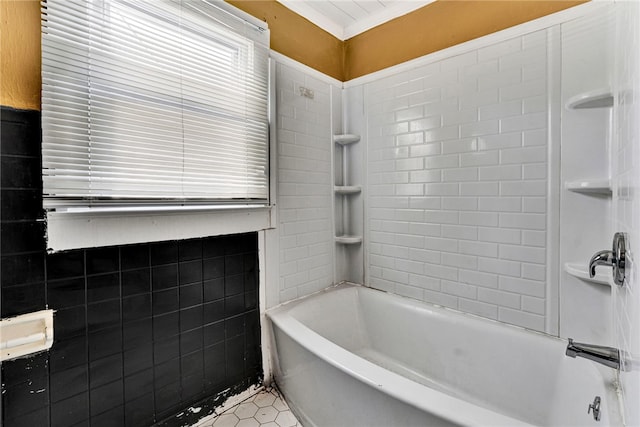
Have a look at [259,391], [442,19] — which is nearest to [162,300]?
[259,391]

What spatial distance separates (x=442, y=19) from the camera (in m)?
1.81

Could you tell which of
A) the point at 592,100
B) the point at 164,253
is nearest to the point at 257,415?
the point at 164,253

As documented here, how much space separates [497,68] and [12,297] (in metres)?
2.42

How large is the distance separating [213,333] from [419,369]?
1.27m

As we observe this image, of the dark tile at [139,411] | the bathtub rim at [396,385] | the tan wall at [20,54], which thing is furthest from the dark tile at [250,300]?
the tan wall at [20,54]

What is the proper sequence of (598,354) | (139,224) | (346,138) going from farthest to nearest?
1. (346,138)
2. (139,224)
3. (598,354)

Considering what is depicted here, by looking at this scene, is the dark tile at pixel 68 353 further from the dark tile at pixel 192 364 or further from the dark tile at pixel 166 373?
the dark tile at pixel 192 364

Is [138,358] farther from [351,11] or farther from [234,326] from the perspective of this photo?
[351,11]

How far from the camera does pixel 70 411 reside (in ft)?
3.74

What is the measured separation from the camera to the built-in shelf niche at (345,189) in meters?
2.23

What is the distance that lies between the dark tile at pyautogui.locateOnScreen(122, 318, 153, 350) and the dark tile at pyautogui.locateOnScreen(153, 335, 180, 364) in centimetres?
6

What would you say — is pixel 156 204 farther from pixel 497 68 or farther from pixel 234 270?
pixel 497 68

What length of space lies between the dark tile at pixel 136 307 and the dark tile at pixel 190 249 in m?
0.23

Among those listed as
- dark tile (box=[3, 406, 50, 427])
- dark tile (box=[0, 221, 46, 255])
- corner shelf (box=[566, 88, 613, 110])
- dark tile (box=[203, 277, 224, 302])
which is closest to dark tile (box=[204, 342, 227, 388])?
dark tile (box=[203, 277, 224, 302])
